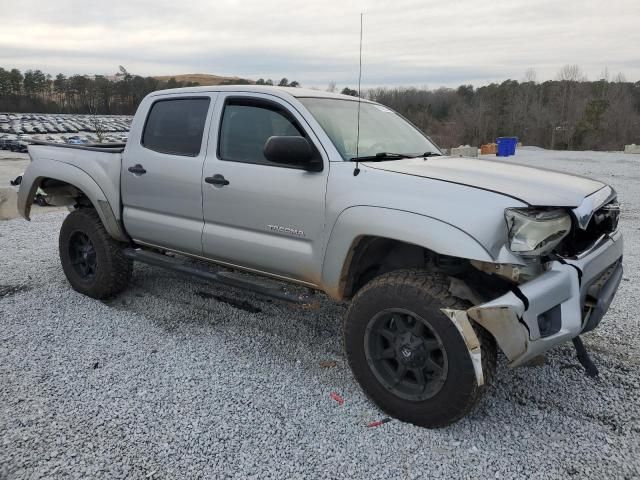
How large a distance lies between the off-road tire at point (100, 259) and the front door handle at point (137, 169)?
0.78 meters

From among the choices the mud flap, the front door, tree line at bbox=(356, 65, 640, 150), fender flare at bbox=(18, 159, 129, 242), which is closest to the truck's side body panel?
fender flare at bbox=(18, 159, 129, 242)

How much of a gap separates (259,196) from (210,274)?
0.83 metres

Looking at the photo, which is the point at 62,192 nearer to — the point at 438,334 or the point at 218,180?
the point at 218,180

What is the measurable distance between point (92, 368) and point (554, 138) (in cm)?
6532

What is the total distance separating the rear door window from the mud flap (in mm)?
2335

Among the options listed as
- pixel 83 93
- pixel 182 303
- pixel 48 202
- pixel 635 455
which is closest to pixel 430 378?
pixel 635 455

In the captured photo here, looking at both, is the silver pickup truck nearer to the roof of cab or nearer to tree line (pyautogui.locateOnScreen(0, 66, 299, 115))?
the roof of cab

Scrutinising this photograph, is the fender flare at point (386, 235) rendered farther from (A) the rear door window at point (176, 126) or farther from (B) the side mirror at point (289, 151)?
(A) the rear door window at point (176, 126)

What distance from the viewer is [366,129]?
3.63 m

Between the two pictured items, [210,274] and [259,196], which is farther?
[210,274]

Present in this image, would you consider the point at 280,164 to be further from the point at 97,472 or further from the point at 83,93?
the point at 83,93

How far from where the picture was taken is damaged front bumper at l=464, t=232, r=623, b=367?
236cm

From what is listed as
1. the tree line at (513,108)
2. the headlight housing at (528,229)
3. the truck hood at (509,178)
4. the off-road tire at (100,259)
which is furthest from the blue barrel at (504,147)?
the headlight housing at (528,229)

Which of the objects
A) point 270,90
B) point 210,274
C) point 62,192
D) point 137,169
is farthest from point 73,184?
point 270,90
